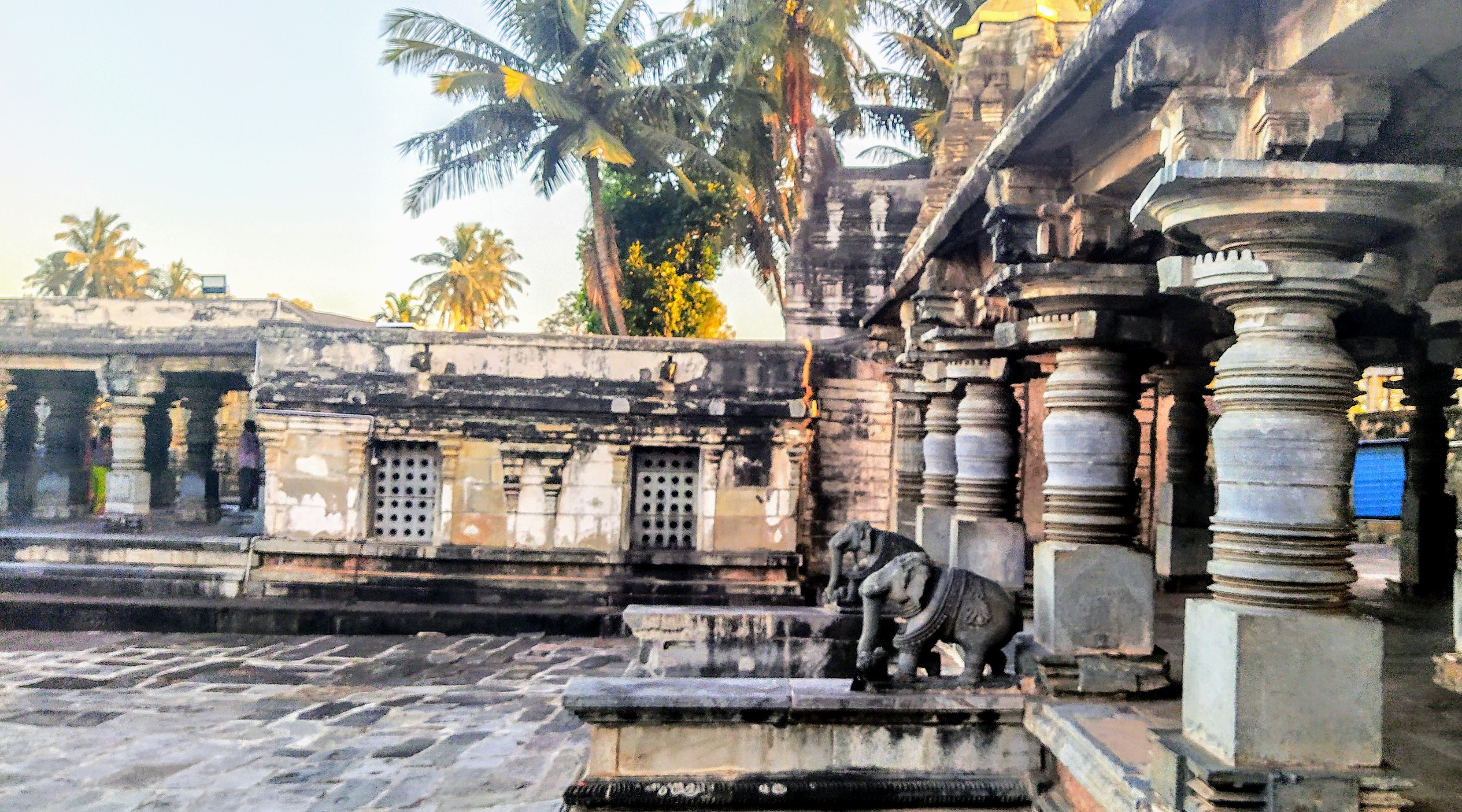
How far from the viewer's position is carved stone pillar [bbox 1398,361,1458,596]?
8891mm

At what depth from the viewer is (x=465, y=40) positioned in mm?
18047

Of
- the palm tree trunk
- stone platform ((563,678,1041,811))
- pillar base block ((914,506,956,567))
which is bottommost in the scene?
stone platform ((563,678,1041,811))

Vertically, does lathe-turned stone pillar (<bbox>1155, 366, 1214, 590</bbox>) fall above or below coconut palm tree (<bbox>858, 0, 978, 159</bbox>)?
below

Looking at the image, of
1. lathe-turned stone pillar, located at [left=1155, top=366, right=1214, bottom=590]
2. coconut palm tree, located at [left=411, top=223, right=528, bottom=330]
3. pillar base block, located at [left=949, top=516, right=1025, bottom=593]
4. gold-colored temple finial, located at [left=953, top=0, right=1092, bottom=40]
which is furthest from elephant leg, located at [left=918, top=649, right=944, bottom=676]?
coconut palm tree, located at [left=411, top=223, right=528, bottom=330]

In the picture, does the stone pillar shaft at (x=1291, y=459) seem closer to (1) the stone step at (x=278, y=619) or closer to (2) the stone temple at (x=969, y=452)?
(2) the stone temple at (x=969, y=452)

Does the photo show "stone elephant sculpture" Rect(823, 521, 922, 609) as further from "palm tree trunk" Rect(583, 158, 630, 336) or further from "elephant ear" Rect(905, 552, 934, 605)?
"palm tree trunk" Rect(583, 158, 630, 336)

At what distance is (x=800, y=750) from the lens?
16.5 ft

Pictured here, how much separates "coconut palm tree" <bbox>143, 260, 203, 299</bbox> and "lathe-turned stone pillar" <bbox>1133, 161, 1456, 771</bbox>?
46854 millimetres

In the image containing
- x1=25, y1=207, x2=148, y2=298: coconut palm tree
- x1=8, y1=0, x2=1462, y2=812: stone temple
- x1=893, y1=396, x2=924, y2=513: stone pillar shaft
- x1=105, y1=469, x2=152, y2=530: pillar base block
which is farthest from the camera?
x1=25, y1=207, x2=148, y2=298: coconut palm tree

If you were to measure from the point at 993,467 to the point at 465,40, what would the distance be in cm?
1445

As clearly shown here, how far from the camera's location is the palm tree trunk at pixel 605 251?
61.7ft

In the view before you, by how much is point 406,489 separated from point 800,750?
28.5ft

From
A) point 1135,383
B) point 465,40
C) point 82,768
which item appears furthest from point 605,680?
point 465,40

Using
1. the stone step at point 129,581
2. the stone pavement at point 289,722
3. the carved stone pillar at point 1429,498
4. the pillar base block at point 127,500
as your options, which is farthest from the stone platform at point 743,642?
the pillar base block at point 127,500
